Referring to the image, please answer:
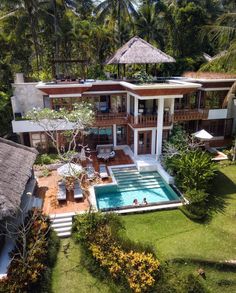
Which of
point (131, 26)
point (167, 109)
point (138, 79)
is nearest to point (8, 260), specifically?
point (167, 109)

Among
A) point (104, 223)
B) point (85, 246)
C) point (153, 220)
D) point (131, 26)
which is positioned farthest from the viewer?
point (131, 26)

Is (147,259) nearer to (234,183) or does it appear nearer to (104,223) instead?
(104,223)

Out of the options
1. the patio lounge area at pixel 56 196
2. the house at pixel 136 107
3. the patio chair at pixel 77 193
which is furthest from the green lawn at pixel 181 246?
the house at pixel 136 107

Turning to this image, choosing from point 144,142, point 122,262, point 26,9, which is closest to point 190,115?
point 144,142

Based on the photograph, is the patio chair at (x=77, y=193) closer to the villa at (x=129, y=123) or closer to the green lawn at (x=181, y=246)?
the villa at (x=129, y=123)

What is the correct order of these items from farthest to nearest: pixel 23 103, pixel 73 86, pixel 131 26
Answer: pixel 131 26 < pixel 23 103 < pixel 73 86

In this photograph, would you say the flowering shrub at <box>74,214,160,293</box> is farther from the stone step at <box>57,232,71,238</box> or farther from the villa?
the villa

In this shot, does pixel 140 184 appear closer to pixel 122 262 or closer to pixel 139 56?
pixel 122 262
